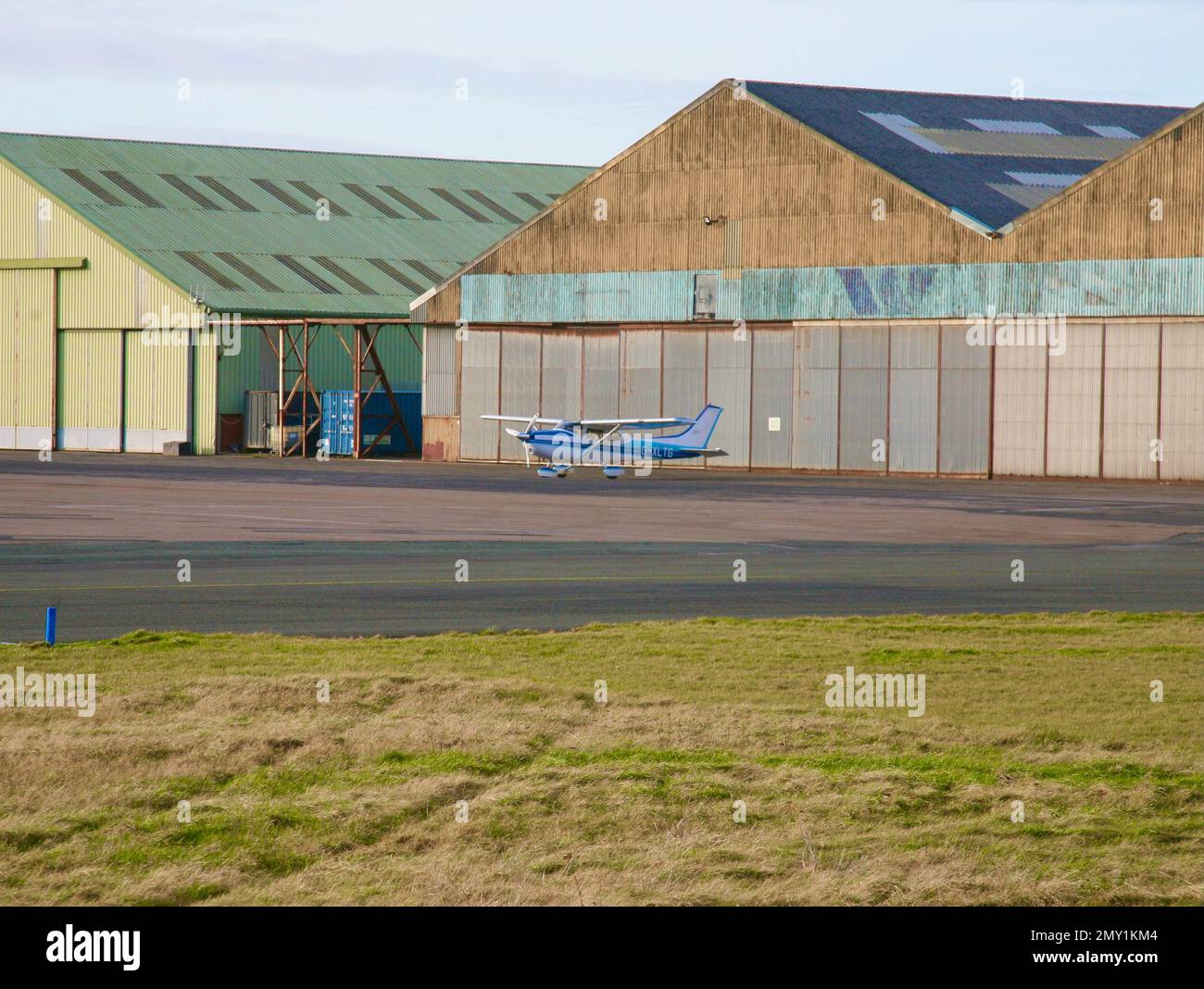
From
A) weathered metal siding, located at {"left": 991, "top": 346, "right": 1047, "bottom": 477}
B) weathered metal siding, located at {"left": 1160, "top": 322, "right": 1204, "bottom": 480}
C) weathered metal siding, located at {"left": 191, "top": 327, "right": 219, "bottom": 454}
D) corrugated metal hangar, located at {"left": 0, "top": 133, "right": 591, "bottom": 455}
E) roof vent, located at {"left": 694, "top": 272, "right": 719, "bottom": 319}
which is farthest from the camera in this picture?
corrugated metal hangar, located at {"left": 0, "top": 133, "right": 591, "bottom": 455}

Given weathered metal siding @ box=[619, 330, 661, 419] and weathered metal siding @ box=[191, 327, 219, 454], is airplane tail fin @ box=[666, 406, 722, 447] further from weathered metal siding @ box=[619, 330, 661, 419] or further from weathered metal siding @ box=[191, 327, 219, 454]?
weathered metal siding @ box=[191, 327, 219, 454]

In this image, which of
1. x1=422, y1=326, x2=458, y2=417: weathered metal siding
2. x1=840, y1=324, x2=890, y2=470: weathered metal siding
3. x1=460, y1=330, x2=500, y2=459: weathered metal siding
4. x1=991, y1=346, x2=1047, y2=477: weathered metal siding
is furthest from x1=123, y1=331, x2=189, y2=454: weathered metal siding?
x1=991, y1=346, x2=1047, y2=477: weathered metal siding

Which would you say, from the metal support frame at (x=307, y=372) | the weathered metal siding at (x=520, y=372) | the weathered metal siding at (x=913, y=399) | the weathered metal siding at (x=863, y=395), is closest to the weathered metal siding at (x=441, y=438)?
the weathered metal siding at (x=520, y=372)

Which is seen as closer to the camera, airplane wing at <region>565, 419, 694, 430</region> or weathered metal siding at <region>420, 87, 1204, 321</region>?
weathered metal siding at <region>420, 87, 1204, 321</region>

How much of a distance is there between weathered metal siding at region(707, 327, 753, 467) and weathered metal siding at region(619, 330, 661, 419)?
8.57ft

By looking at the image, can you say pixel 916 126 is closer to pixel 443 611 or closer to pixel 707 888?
pixel 443 611

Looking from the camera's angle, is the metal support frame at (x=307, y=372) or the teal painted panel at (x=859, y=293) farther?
the metal support frame at (x=307, y=372)

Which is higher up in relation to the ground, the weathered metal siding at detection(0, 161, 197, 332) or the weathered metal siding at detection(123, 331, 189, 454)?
the weathered metal siding at detection(0, 161, 197, 332)

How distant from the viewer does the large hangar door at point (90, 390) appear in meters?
84.9

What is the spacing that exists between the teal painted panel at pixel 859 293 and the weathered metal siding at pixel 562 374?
98 cm

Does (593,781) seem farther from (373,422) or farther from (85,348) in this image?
(85,348)

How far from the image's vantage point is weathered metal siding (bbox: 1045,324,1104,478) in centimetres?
6006

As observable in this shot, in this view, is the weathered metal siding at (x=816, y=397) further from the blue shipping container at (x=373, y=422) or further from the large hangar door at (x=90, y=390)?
the large hangar door at (x=90, y=390)
